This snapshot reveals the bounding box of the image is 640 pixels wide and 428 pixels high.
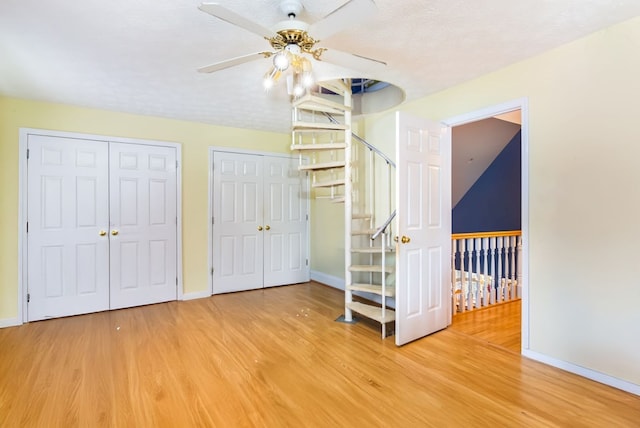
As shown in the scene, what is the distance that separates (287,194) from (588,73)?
388 centimetres

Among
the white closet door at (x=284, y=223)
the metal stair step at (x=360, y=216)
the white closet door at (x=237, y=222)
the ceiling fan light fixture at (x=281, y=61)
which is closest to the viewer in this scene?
the ceiling fan light fixture at (x=281, y=61)

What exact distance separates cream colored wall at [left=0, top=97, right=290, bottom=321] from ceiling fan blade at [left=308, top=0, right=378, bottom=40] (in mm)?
3096

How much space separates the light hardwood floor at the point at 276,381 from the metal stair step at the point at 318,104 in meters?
2.31

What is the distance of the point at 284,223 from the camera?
522 centimetres

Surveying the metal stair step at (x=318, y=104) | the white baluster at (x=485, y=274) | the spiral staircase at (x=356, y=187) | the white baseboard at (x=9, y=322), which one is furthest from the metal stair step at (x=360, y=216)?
the white baseboard at (x=9, y=322)

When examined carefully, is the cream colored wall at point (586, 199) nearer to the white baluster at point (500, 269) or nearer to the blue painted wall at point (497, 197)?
the white baluster at point (500, 269)

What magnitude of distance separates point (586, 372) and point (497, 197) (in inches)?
160

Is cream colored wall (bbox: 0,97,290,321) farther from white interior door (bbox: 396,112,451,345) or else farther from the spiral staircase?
white interior door (bbox: 396,112,451,345)

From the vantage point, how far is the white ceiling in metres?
1.95

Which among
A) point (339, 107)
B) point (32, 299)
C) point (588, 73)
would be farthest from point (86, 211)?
point (588, 73)

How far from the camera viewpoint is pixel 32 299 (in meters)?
3.60

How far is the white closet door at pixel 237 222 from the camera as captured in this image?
4.65 meters

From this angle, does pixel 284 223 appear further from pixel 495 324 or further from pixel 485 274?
pixel 495 324

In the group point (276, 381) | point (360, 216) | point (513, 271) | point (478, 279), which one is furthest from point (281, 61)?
point (513, 271)
